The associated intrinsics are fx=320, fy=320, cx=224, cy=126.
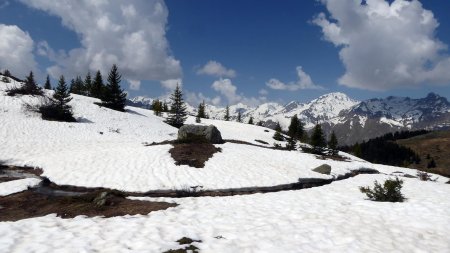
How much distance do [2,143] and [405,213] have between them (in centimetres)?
3123

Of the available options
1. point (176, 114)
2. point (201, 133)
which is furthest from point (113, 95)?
point (201, 133)

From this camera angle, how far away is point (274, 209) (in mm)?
14570

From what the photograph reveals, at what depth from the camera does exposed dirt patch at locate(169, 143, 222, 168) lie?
2366cm

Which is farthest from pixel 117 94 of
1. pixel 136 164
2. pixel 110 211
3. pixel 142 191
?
pixel 110 211

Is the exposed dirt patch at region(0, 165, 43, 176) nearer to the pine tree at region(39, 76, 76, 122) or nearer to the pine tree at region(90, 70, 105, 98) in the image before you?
the pine tree at region(39, 76, 76, 122)

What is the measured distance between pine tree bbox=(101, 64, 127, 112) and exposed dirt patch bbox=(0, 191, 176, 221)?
148 ft

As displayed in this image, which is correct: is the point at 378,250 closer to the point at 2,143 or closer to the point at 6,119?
the point at 2,143

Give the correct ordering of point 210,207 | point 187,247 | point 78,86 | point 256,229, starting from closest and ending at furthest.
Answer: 1. point 187,247
2. point 256,229
3. point 210,207
4. point 78,86

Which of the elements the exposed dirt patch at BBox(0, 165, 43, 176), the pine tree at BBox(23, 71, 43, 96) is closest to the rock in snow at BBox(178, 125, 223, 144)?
the exposed dirt patch at BBox(0, 165, 43, 176)

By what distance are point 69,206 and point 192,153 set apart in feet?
42.4

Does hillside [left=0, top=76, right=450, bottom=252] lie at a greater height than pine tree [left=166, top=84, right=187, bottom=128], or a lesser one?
lesser

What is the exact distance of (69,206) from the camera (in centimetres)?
1377

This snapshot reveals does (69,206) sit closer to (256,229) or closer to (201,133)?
(256,229)

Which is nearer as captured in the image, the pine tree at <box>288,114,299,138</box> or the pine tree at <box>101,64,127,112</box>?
the pine tree at <box>101,64,127,112</box>
